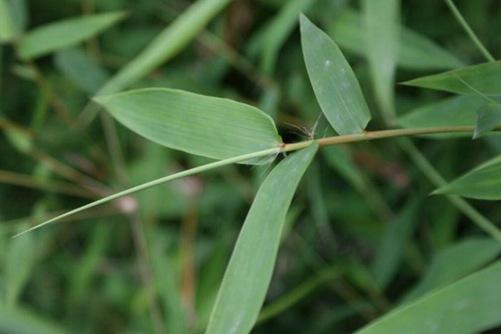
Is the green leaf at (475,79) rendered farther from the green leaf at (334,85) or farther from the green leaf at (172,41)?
the green leaf at (172,41)

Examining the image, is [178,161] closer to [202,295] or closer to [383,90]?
[202,295]

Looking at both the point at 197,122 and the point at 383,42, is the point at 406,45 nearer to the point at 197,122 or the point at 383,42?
the point at 383,42

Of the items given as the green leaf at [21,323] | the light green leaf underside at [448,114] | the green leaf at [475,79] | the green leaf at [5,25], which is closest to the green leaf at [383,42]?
the light green leaf underside at [448,114]

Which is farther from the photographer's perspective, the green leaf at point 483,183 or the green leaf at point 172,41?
the green leaf at point 172,41

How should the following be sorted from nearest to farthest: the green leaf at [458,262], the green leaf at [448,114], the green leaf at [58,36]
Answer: the green leaf at [448,114]
the green leaf at [458,262]
the green leaf at [58,36]

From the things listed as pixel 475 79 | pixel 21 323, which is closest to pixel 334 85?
pixel 475 79

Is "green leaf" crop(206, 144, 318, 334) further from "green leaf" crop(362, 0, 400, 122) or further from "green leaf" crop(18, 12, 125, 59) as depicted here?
"green leaf" crop(18, 12, 125, 59)

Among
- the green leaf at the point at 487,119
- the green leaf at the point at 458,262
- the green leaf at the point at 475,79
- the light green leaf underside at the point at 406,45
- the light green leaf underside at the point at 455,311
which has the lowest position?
the light green leaf underside at the point at 455,311
